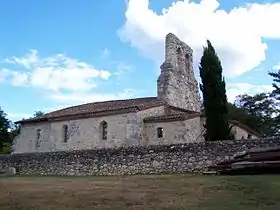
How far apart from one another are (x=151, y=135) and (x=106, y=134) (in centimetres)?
409

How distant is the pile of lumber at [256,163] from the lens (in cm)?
1599

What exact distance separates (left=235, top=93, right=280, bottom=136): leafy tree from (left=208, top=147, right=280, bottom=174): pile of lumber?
3084 cm

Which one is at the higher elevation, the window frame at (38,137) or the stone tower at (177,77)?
the stone tower at (177,77)

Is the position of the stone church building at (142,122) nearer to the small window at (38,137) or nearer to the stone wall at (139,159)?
the small window at (38,137)

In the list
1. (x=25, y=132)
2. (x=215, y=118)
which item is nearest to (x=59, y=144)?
(x=25, y=132)

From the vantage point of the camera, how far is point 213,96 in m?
28.7

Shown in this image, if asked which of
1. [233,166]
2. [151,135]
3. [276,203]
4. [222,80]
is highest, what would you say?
[222,80]

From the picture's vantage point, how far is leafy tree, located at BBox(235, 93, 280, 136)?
48.1m

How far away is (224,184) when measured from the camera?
1291 centimetres

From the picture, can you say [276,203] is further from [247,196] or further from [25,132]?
[25,132]

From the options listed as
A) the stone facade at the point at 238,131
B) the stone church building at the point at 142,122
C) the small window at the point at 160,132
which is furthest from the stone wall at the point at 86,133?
the stone facade at the point at 238,131

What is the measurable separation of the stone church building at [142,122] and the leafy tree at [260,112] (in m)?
10.7

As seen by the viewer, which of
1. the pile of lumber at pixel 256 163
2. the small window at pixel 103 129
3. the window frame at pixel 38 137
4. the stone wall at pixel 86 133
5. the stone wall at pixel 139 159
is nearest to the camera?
the pile of lumber at pixel 256 163

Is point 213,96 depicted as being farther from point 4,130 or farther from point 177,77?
point 4,130
